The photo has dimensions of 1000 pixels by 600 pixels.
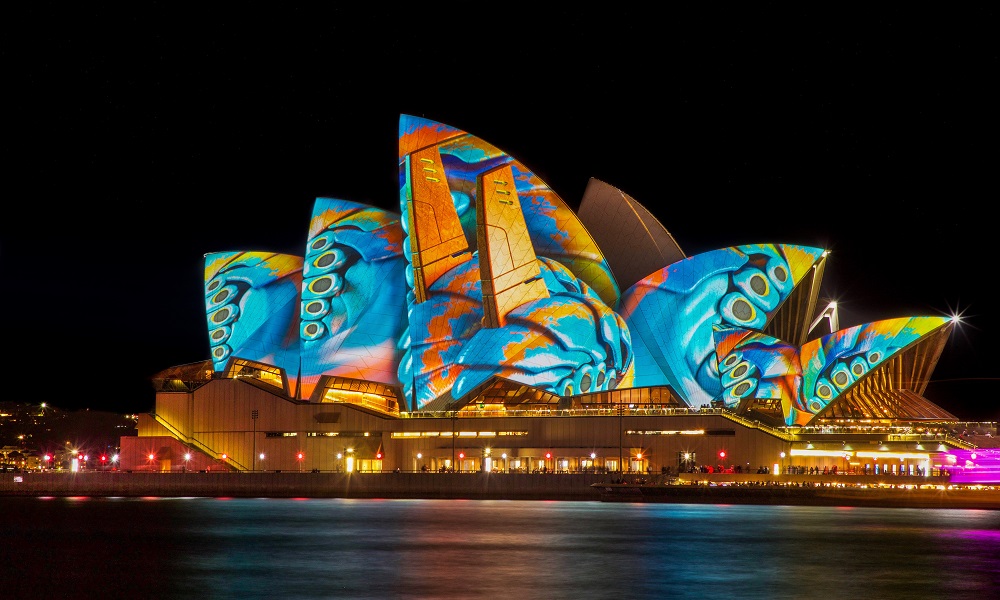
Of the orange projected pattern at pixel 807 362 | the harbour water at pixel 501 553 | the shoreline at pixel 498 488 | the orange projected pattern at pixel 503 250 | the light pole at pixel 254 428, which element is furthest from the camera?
the light pole at pixel 254 428

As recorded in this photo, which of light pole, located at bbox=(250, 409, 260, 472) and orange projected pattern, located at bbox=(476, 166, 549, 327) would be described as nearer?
orange projected pattern, located at bbox=(476, 166, 549, 327)

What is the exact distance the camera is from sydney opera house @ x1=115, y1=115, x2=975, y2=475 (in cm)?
7206

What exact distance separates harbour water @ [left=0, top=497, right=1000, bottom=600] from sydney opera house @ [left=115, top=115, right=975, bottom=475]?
1588 centimetres

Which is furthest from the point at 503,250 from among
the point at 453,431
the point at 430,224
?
the point at 453,431

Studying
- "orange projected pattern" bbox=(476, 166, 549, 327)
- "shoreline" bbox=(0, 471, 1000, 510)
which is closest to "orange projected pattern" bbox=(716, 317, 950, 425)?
"shoreline" bbox=(0, 471, 1000, 510)

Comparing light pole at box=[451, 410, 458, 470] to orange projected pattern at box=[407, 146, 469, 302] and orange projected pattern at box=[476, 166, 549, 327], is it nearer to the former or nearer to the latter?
orange projected pattern at box=[476, 166, 549, 327]

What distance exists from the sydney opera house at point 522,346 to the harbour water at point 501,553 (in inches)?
625

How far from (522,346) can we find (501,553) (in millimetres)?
35032

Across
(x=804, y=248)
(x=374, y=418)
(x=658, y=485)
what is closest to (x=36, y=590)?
(x=658, y=485)

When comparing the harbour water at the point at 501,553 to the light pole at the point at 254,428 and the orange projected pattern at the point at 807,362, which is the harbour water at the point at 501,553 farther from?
the light pole at the point at 254,428

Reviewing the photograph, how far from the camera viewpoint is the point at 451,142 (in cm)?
7369

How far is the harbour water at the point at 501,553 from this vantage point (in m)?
30.3

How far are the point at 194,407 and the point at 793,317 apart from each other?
116 feet

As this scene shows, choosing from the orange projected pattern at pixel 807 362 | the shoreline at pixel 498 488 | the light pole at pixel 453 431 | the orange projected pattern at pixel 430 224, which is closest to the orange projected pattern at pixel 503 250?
the orange projected pattern at pixel 430 224
